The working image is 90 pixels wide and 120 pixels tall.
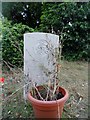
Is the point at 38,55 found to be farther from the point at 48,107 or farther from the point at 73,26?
the point at 73,26

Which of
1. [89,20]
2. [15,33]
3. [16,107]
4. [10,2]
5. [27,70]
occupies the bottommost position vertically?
[16,107]

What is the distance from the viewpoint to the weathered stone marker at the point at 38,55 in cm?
215

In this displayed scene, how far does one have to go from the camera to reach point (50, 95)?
2.02 metres

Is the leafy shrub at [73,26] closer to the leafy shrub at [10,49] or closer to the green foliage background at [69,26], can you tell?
the green foliage background at [69,26]

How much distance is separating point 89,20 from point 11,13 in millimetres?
2019

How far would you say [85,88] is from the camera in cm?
282

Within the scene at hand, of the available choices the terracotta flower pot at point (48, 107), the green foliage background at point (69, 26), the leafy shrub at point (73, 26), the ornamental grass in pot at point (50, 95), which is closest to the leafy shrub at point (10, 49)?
the green foliage background at point (69, 26)

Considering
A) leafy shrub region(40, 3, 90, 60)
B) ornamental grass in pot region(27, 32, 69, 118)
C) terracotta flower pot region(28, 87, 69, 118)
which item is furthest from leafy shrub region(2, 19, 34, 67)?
terracotta flower pot region(28, 87, 69, 118)

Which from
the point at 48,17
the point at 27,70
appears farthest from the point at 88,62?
the point at 27,70

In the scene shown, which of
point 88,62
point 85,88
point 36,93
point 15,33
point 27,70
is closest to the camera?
point 36,93

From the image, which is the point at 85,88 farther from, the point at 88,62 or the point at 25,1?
the point at 25,1

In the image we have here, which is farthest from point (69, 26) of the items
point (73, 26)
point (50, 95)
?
point (50, 95)

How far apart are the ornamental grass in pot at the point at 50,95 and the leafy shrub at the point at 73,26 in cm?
174

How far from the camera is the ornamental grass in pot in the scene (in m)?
1.88
